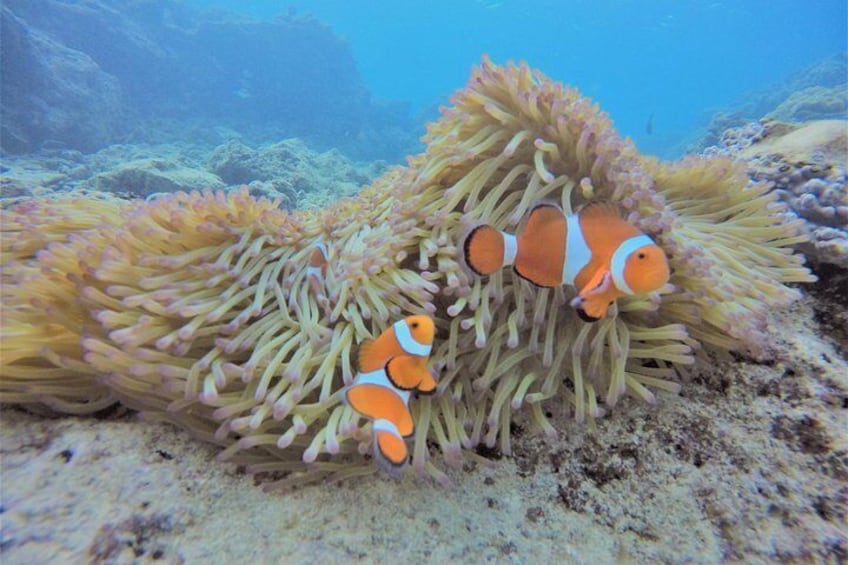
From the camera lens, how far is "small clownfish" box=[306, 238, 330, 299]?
5.15 ft

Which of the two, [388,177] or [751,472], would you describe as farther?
[388,177]

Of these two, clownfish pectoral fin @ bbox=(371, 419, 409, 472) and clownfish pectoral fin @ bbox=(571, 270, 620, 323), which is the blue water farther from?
clownfish pectoral fin @ bbox=(371, 419, 409, 472)

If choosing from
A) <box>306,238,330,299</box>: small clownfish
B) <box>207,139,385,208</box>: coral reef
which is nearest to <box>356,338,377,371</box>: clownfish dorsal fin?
<box>306,238,330,299</box>: small clownfish

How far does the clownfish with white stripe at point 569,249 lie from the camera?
1.07m

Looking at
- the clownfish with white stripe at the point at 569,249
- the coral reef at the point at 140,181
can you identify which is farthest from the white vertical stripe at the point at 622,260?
the coral reef at the point at 140,181

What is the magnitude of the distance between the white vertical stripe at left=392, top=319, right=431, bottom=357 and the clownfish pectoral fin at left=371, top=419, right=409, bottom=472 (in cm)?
19

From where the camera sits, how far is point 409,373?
1.19 meters

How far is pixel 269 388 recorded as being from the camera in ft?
4.52

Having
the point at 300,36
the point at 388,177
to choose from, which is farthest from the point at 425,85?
the point at 388,177

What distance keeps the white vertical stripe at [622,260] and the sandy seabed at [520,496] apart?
0.55 m

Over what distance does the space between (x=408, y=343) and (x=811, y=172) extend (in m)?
2.13

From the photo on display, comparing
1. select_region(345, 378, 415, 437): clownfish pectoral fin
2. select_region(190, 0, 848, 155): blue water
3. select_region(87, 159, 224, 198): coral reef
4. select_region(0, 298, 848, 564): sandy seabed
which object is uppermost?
select_region(190, 0, 848, 155): blue water

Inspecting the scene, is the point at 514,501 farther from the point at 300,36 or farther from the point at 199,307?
the point at 300,36

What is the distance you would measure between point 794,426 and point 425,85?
74901mm
